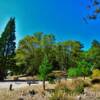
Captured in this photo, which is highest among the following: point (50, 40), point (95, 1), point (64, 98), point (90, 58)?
point (50, 40)

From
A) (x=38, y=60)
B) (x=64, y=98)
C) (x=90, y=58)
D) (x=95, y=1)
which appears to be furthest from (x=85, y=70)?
(x=95, y=1)

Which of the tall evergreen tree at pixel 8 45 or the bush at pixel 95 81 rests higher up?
the tall evergreen tree at pixel 8 45

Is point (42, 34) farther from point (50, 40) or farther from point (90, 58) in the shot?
point (90, 58)

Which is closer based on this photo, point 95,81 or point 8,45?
point 95,81

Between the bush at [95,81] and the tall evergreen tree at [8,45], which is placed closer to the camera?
the bush at [95,81]

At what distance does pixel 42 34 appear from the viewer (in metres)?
79.2

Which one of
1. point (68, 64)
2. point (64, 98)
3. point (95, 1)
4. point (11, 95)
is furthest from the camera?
point (68, 64)

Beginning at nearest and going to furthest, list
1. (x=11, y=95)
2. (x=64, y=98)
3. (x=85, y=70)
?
(x=64, y=98)
(x=11, y=95)
(x=85, y=70)

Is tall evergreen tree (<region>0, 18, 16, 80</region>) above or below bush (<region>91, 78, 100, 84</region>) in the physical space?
above

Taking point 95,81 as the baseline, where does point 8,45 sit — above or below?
above

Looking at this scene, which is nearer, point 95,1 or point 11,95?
point 95,1

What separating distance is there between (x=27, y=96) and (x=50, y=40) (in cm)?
4683

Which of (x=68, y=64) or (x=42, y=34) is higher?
(x=42, y=34)

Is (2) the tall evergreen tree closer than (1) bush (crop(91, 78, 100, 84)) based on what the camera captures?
No
